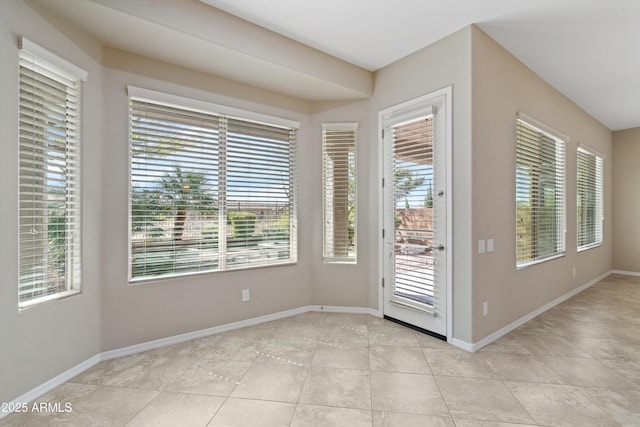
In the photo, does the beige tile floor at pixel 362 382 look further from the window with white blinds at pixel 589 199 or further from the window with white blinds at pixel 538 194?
the window with white blinds at pixel 589 199

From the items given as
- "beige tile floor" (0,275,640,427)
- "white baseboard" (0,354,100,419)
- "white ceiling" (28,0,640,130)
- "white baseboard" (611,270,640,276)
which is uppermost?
"white ceiling" (28,0,640,130)

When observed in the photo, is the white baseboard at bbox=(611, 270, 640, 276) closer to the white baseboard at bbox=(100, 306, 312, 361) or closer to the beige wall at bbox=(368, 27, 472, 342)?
the beige wall at bbox=(368, 27, 472, 342)

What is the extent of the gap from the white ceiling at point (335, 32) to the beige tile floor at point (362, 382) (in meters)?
2.65

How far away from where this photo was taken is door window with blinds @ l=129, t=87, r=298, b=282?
8.78ft

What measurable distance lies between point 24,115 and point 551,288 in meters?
Answer: 5.59

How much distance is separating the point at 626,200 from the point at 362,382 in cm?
706

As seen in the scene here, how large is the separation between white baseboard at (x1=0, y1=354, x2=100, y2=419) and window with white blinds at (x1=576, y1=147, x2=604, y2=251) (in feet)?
21.2

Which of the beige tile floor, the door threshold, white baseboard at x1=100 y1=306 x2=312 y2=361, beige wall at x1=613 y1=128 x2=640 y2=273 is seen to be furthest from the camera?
beige wall at x1=613 y1=128 x2=640 y2=273

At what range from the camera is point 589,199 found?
16.9 ft

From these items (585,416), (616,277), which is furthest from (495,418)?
(616,277)

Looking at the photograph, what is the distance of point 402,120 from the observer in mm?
3201

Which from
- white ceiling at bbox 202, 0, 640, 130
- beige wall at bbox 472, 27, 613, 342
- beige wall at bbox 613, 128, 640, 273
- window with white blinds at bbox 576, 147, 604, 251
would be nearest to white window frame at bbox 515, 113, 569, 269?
beige wall at bbox 472, 27, 613, 342

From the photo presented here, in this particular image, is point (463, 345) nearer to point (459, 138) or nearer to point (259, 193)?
point (459, 138)

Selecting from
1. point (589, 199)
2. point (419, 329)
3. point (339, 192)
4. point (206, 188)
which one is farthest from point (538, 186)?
point (206, 188)
